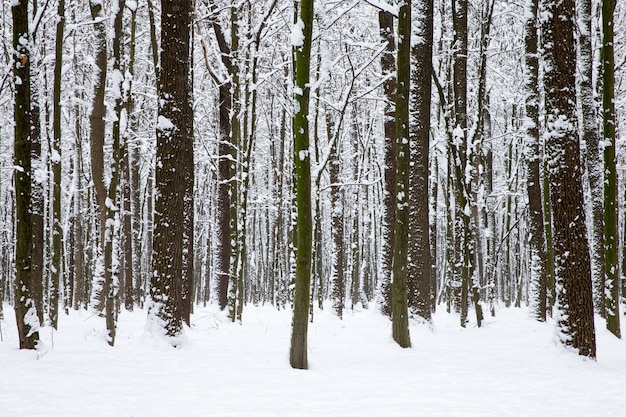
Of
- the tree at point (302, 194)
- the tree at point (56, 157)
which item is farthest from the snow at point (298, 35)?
the tree at point (56, 157)

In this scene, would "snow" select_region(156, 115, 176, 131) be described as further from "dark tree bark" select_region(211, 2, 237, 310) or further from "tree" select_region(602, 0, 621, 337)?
"tree" select_region(602, 0, 621, 337)

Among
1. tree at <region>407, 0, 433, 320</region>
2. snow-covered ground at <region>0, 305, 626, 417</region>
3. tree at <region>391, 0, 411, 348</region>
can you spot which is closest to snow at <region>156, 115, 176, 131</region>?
snow-covered ground at <region>0, 305, 626, 417</region>


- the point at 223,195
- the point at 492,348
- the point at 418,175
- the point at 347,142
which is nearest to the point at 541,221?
the point at 418,175

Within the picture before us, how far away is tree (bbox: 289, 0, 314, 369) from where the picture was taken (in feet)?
Answer: 21.2

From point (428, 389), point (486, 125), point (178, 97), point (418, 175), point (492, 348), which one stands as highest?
point (486, 125)

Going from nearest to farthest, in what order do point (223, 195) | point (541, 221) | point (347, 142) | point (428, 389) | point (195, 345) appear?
point (428, 389), point (195, 345), point (541, 221), point (223, 195), point (347, 142)

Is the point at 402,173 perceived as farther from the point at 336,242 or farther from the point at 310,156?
the point at 336,242

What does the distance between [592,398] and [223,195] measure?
11982mm

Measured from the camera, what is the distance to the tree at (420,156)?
1066cm

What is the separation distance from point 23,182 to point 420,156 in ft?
24.0

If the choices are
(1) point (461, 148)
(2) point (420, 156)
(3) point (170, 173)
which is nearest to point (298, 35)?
(3) point (170, 173)

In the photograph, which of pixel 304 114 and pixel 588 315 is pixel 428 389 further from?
pixel 304 114

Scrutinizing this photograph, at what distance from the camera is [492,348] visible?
909 cm

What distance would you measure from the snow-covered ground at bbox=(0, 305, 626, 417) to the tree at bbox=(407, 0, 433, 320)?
5.35 feet
